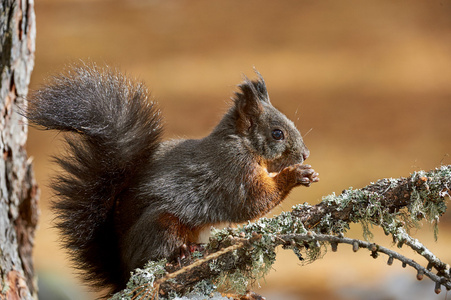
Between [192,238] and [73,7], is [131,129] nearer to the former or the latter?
[192,238]

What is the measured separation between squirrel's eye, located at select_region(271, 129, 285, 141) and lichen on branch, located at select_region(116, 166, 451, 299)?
548mm

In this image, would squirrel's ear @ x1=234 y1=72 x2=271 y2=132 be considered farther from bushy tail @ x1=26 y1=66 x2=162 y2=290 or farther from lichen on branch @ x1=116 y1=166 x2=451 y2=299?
lichen on branch @ x1=116 y1=166 x2=451 y2=299

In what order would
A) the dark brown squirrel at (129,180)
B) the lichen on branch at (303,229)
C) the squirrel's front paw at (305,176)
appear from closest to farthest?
the lichen on branch at (303,229) < the dark brown squirrel at (129,180) < the squirrel's front paw at (305,176)

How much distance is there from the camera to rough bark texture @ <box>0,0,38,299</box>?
6.23ft

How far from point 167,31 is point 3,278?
270 centimetres

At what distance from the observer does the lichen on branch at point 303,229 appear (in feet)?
4.59

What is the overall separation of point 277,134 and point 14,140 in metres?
1.09

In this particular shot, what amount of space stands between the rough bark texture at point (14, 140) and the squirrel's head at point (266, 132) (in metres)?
0.88

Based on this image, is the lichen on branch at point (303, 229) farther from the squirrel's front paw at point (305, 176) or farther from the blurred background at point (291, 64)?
the blurred background at point (291, 64)

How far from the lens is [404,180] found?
1463 millimetres

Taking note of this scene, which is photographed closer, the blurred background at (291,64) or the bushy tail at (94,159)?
the bushy tail at (94,159)

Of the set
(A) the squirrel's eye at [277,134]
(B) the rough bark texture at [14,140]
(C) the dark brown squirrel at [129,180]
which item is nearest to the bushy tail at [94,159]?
(C) the dark brown squirrel at [129,180]

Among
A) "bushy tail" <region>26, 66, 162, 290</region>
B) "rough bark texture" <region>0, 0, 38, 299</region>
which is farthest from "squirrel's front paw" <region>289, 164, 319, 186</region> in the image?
"rough bark texture" <region>0, 0, 38, 299</region>

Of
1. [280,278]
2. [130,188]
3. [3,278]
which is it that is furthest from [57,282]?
[130,188]
